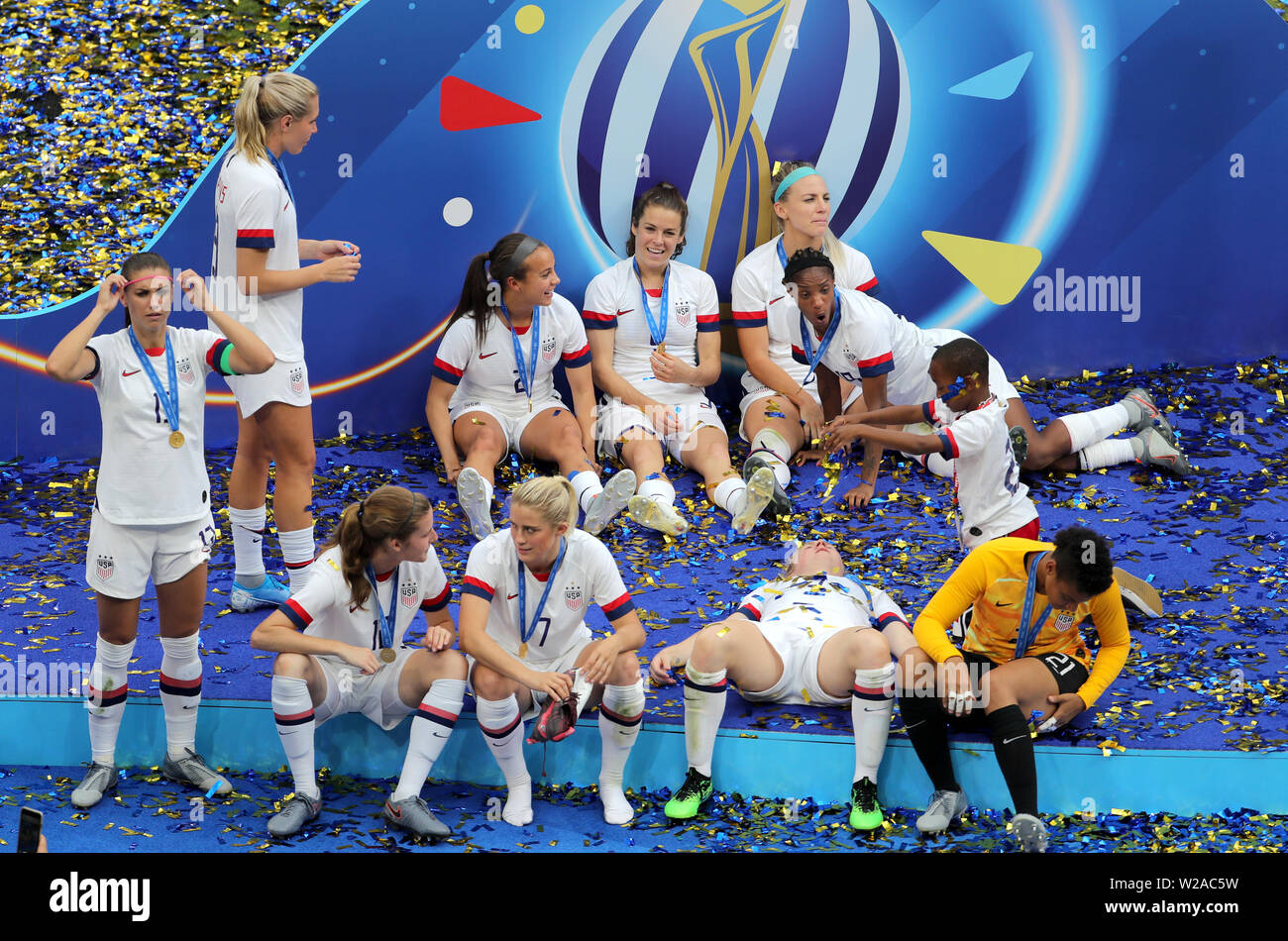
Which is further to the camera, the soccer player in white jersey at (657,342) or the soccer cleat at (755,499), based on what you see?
the soccer player in white jersey at (657,342)

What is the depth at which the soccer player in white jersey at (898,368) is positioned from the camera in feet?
20.5

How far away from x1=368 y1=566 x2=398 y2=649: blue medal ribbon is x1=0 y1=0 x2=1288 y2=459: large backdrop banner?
8.44ft

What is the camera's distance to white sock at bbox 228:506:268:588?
5387 millimetres

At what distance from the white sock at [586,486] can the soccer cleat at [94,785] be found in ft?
7.22

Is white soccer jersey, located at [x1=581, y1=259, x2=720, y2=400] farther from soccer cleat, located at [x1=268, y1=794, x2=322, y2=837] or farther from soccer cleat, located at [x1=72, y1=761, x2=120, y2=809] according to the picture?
soccer cleat, located at [x1=72, y1=761, x2=120, y2=809]

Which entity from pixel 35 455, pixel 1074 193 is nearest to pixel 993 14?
pixel 1074 193

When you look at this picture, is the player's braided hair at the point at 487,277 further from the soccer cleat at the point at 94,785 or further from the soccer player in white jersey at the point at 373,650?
the soccer cleat at the point at 94,785

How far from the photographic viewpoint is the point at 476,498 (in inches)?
234

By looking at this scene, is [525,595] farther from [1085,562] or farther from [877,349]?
[877,349]

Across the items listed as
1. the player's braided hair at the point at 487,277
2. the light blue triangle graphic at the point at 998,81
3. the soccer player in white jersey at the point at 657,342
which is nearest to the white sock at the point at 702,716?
the soccer player in white jersey at the point at 657,342

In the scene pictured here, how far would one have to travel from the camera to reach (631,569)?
583cm

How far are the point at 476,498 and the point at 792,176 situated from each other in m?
2.18

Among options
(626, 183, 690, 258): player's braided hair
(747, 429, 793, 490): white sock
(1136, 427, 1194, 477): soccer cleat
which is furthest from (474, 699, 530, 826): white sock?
(1136, 427, 1194, 477): soccer cleat

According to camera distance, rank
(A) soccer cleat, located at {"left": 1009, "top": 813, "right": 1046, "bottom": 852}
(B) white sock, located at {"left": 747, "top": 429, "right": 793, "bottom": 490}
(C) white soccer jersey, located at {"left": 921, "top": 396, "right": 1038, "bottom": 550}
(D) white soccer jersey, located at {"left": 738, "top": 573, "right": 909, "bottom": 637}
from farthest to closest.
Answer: (B) white sock, located at {"left": 747, "top": 429, "right": 793, "bottom": 490}
(C) white soccer jersey, located at {"left": 921, "top": 396, "right": 1038, "bottom": 550}
(D) white soccer jersey, located at {"left": 738, "top": 573, "right": 909, "bottom": 637}
(A) soccer cleat, located at {"left": 1009, "top": 813, "right": 1046, "bottom": 852}
